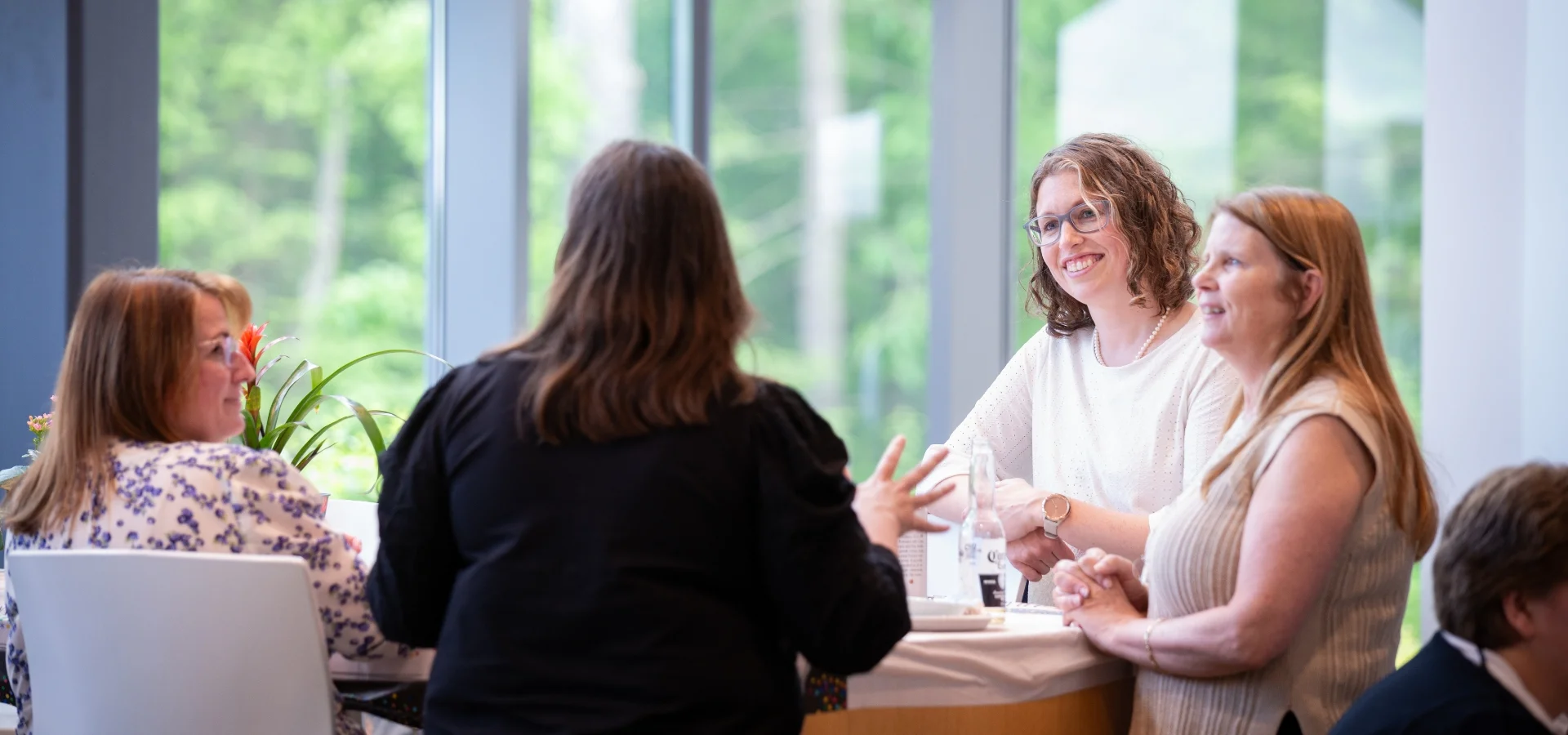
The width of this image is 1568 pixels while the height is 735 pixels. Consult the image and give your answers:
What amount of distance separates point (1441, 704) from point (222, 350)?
1.68 meters

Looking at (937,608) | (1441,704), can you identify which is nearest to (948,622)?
(937,608)

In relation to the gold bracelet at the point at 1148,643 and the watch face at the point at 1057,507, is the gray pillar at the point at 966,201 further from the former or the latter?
the gold bracelet at the point at 1148,643

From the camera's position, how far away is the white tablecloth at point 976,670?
1921 millimetres

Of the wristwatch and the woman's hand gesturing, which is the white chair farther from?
the wristwatch

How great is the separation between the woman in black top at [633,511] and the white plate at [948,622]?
433mm

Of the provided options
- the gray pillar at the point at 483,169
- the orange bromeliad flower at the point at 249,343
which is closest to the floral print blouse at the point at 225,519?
the orange bromeliad flower at the point at 249,343

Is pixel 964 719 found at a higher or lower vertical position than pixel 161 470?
lower

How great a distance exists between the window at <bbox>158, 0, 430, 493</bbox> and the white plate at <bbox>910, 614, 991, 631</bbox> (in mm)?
2431

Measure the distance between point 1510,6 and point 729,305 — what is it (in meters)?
2.47

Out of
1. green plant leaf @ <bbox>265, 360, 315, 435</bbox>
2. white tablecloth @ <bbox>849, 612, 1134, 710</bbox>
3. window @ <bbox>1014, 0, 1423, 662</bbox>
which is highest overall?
window @ <bbox>1014, 0, 1423, 662</bbox>

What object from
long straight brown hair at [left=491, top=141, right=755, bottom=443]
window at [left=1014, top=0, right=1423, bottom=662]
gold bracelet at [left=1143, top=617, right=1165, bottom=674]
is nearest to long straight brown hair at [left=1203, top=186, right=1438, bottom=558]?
gold bracelet at [left=1143, top=617, right=1165, bottom=674]

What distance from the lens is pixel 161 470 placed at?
6.09 ft

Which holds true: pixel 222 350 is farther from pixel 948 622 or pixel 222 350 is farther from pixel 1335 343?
pixel 1335 343

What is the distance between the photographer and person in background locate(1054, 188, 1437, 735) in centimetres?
187
